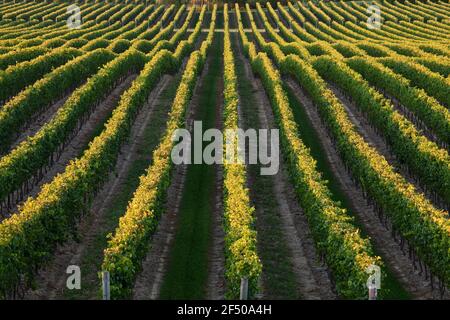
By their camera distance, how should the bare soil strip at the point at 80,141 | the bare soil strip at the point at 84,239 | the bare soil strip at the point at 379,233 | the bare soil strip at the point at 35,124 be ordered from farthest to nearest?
the bare soil strip at the point at 35,124
the bare soil strip at the point at 80,141
the bare soil strip at the point at 379,233
the bare soil strip at the point at 84,239

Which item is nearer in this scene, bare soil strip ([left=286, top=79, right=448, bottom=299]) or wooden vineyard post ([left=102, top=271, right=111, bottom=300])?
wooden vineyard post ([left=102, top=271, right=111, bottom=300])

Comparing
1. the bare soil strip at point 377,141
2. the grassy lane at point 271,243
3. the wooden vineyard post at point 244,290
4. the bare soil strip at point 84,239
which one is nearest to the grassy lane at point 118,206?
the bare soil strip at point 84,239

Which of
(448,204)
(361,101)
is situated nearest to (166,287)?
(448,204)

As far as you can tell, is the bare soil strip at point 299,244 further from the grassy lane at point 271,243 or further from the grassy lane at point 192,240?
the grassy lane at point 192,240

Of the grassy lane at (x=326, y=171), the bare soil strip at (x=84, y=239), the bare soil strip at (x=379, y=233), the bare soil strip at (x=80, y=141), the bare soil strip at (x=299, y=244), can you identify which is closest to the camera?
the bare soil strip at (x=84, y=239)

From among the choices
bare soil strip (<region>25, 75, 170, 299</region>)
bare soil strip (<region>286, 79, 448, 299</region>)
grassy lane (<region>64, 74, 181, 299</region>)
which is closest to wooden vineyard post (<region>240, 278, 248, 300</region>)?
grassy lane (<region>64, 74, 181, 299</region>)

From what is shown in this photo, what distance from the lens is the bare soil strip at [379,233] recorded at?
31.3m

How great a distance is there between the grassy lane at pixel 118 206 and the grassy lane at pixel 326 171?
11.0 meters

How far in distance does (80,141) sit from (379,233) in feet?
78.3

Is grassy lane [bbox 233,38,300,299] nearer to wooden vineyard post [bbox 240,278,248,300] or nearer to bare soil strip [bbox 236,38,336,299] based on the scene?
bare soil strip [bbox 236,38,336,299]

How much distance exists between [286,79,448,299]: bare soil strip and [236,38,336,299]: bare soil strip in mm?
3231

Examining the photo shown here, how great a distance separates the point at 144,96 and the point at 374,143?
20.0 metres

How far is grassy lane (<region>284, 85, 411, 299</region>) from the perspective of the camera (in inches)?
1208
